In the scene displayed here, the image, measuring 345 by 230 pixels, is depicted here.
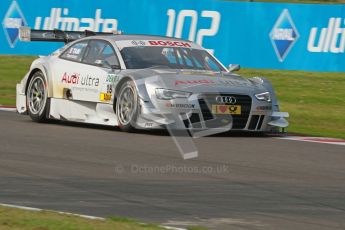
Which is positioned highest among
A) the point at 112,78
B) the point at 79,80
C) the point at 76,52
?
the point at 76,52

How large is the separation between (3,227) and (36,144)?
4.89 m

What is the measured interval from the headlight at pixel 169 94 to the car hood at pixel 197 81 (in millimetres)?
57

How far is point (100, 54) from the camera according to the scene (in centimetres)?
1389

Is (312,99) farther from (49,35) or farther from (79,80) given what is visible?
(79,80)

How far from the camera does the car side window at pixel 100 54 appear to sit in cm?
1360

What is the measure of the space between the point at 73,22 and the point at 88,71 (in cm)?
1234

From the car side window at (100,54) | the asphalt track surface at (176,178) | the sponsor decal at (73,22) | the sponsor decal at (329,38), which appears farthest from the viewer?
the sponsor decal at (73,22)

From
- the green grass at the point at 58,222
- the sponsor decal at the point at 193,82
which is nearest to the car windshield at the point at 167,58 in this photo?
the sponsor decal at the point at 193,82

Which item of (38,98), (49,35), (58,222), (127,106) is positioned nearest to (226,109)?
(127,106)

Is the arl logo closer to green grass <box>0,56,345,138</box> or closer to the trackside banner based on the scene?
the trackside banner

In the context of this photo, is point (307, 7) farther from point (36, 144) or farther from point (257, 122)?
point (36, 144)

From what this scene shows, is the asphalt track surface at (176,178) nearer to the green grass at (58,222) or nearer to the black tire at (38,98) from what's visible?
the green grass at (58,222)

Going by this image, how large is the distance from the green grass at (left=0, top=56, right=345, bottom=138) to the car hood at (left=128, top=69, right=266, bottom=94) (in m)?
1.53

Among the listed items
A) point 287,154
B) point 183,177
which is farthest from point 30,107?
point 183,177
